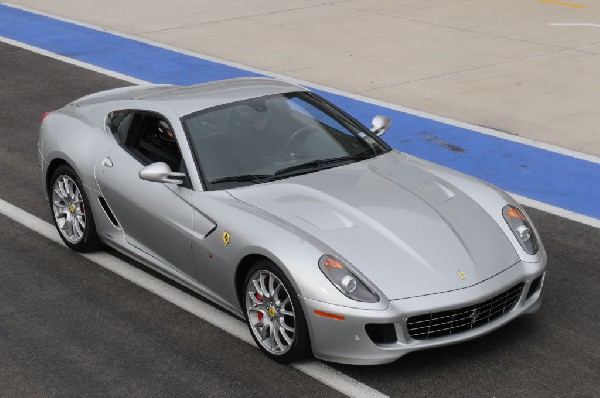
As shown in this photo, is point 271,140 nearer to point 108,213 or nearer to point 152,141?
point 152,141

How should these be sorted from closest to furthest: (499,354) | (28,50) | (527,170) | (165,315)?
(499,354), (165,315), (527,170), (28,50)

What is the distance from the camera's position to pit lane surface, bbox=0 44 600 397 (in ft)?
23.0

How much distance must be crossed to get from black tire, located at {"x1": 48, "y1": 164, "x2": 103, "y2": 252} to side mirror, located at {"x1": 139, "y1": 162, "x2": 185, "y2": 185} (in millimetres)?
1216

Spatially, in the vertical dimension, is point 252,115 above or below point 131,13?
above

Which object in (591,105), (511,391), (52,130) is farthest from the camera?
(591,105)

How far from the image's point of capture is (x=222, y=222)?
300 inches

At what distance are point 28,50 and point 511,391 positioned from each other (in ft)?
40.3

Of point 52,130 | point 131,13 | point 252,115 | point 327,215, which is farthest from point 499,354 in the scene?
point 131,13

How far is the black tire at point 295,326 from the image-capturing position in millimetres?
7016

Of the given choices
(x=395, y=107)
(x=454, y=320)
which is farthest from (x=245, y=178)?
(x=395, y=107)

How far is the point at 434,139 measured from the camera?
12.6 m

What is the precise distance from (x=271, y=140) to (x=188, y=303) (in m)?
1.29

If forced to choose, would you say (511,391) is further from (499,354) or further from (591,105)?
(591,105)

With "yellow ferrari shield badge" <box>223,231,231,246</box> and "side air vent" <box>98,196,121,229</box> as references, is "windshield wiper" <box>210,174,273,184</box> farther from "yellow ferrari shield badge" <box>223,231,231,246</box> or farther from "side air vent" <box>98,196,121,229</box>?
"side air vent" <box>98,196,121,229</box>
